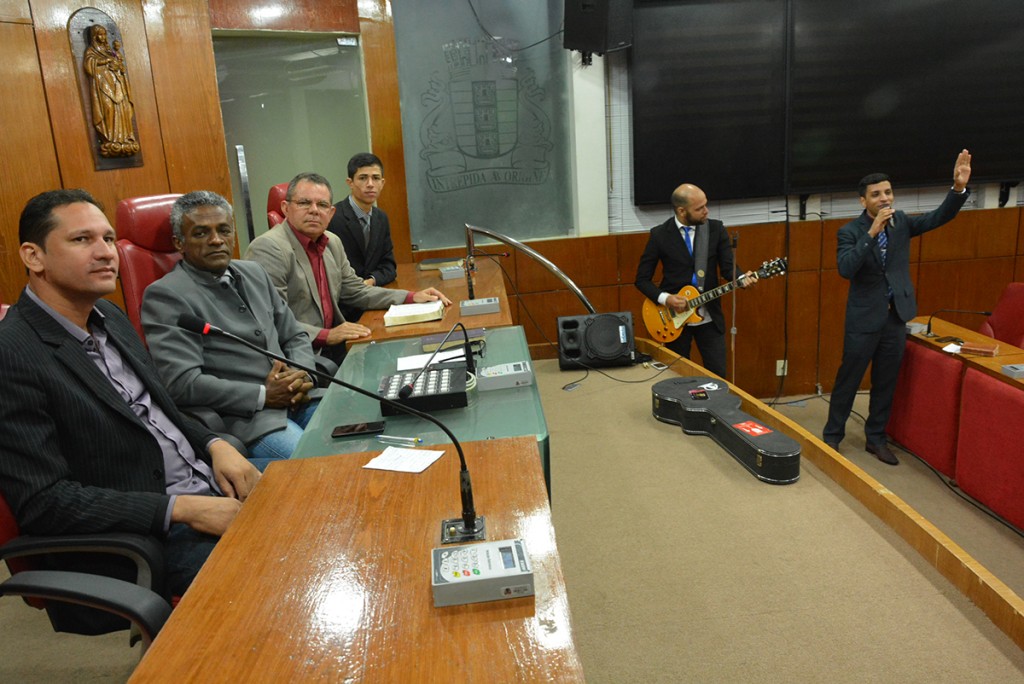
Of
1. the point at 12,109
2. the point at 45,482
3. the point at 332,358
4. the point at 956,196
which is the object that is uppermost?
the point at 12,109

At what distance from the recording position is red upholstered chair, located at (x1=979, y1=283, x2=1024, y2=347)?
376cm

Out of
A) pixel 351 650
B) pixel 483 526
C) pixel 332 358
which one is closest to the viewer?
pixel 351 650

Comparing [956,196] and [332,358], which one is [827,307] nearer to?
[956,196]

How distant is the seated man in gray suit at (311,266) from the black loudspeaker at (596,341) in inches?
28.4

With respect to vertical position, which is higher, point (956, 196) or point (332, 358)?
point (956, 196)

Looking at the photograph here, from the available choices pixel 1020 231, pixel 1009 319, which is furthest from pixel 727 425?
pixel 1020 231

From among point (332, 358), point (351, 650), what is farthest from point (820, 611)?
point (332, 358)

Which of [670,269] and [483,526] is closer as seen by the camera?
A: [483,526]

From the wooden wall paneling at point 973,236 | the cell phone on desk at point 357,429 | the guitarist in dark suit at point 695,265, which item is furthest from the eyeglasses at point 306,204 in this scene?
the wooden wall paneling at point 973,236

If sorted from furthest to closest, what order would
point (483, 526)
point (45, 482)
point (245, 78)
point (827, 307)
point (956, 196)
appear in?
point (827, 307) → point (245, 78) → point (956, 196) → point (45, 482) → point (483, 526)

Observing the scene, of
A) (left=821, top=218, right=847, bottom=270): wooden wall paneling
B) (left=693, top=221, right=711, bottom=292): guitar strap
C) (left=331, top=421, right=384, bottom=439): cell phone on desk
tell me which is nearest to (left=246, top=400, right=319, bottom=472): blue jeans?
(left=331, top=421, right=384, bottom=439): cell phone on desk

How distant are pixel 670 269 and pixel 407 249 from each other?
1742 millimetres

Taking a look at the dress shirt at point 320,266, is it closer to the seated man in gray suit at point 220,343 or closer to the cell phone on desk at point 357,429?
the seated man in gray suit at point 220,343

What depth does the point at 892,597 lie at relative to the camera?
1801 millimetres
